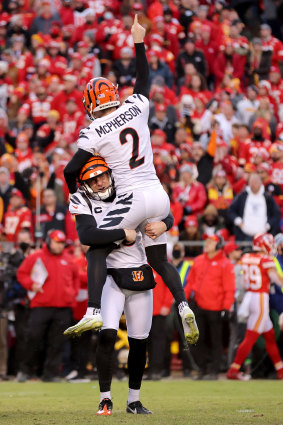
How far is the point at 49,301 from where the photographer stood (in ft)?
44.7

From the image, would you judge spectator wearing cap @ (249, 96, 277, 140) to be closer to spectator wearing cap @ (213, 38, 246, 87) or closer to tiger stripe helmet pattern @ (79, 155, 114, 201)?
spectator wearing cap @ (213, 38, 246, 87)

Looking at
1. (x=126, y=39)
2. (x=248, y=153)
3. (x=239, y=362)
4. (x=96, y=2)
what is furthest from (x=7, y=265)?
(x=96, y=2)

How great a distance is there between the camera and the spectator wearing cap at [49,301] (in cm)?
1360

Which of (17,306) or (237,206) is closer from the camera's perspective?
(17,306)

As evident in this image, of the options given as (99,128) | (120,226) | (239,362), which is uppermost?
(99,128)

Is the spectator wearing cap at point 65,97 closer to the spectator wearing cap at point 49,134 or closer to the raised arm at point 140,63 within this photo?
the spectator wearing cap at point 49,134

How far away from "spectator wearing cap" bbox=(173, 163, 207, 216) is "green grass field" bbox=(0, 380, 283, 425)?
12.7 ft

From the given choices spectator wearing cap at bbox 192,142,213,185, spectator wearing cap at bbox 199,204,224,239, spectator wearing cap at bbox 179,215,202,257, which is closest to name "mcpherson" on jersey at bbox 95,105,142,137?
spectator wearing cap at bbox 179,215,202,257

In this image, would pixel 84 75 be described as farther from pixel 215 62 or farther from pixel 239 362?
pixel 239 362

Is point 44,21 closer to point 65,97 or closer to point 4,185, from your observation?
point 65,97

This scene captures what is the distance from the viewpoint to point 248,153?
18.2 metres

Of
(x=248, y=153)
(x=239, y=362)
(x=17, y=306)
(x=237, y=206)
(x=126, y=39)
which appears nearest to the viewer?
(x=239, y=362)

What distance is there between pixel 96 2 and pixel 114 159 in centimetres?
1636

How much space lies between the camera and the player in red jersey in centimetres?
1312
